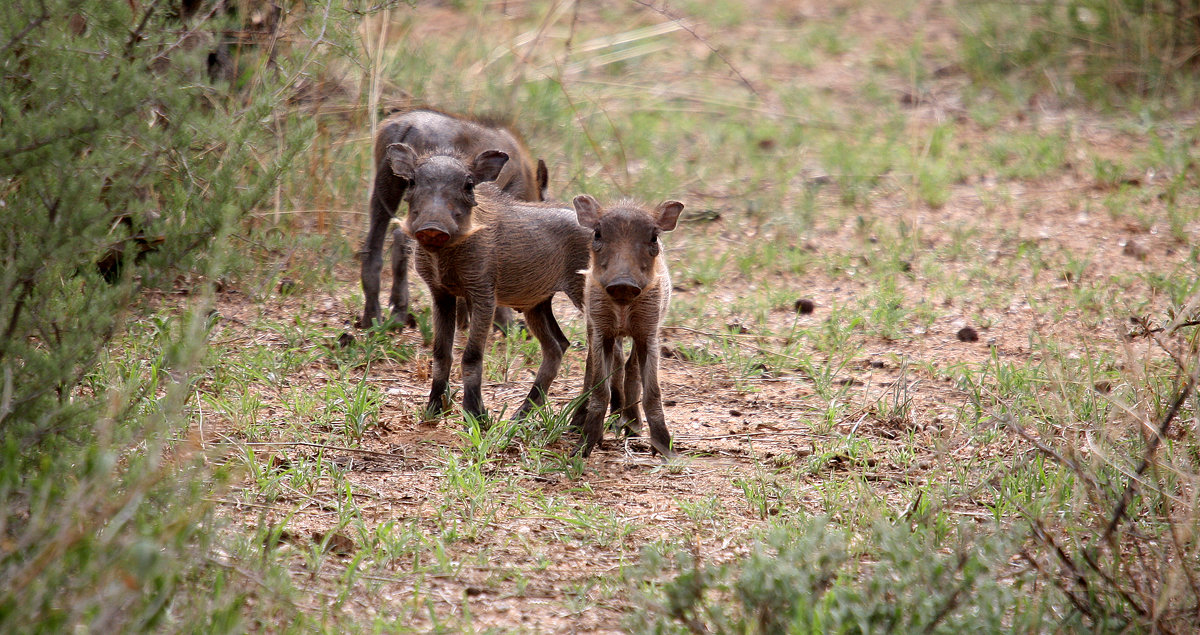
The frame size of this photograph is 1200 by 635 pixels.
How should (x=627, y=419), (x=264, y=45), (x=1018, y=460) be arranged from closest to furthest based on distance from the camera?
(x=1018, y=460) → (x=627, y=419) → (x=264, y=45)

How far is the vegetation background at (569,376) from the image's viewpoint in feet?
9.88

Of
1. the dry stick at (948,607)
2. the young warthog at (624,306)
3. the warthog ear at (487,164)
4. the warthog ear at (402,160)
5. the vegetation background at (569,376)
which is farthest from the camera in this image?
the warthog ear at (487,164)

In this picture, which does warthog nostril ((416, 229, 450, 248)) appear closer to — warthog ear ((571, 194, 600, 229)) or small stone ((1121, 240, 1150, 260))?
warthog ear ((571, 194, 600, 229))

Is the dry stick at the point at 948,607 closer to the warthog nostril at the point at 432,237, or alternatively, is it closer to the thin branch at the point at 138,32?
the warthog nostril at the point at 432,237

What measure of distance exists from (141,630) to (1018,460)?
3.09 m

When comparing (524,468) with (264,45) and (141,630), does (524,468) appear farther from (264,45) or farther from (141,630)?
(264,45)

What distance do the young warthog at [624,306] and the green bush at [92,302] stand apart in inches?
50.3

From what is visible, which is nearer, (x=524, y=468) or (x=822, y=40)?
(x=524, y=468)

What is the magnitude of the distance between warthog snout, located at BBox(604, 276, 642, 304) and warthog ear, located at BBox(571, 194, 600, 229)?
1.35 ft

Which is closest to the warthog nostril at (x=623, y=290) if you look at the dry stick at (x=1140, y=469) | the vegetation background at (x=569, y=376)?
the vegetation background at (x=569, y=376)

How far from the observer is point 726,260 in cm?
706

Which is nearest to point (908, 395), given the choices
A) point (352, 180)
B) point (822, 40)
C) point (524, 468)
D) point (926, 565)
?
point (524, 468)

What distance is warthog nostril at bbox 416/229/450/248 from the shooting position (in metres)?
4.62

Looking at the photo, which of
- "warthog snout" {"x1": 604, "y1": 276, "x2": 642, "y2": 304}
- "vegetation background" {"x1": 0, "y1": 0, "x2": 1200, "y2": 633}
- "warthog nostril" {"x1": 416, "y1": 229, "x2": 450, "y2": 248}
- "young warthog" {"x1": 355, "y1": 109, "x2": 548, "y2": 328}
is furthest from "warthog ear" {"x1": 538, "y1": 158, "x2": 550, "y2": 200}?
"warthog snout" {"x1": 604, "y1": 276, "x2": 642, "y2": 304}
